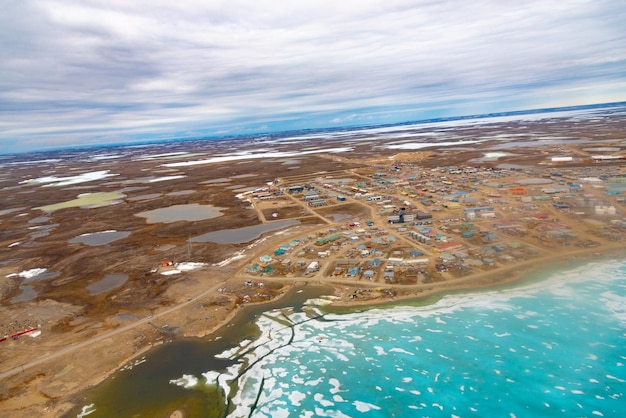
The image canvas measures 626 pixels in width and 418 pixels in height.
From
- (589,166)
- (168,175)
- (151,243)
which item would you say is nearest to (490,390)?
(151,243)

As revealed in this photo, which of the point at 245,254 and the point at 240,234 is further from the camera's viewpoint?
the point at 240,234

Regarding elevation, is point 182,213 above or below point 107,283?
above

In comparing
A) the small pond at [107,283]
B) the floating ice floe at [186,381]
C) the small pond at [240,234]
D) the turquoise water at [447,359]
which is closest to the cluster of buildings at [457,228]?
the turquoise water at [447,359]

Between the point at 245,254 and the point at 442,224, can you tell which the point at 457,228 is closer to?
the point at 442,224

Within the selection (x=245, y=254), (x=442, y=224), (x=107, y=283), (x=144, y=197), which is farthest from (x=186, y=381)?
(x=144, y=197)

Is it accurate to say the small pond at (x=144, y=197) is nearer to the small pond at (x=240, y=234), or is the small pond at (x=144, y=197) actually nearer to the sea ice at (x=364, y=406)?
the small pond at (x=240, y=234)
